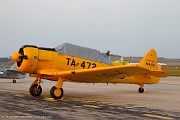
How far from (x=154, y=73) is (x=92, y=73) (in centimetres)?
314

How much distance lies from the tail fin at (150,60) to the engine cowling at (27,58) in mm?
4574

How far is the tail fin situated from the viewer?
446 inches

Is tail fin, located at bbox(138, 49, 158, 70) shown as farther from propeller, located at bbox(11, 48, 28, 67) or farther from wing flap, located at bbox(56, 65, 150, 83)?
propeller, located at bbox(11, 48, 28, 67)

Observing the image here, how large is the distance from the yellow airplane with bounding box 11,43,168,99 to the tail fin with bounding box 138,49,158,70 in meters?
1.78

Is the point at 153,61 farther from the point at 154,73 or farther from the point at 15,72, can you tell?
the point at 15,72

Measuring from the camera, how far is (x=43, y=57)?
891cm

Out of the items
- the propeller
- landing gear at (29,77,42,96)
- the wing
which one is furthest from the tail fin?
the propeller

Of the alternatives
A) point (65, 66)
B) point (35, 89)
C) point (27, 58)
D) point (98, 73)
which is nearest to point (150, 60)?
point (98, 73)

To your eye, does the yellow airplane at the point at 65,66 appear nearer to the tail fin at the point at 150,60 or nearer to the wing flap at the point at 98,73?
the wing flap at the point at 98,73

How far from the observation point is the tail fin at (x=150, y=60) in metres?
11.3

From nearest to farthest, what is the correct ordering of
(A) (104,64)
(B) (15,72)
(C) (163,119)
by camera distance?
(C) (163,119) → (A) (104,64) → (B) (15,72)

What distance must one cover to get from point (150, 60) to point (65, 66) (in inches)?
162

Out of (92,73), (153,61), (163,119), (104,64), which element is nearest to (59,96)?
(92,73)

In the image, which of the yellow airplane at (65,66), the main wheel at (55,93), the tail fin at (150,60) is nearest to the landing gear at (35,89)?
the yellow airplane at (65,66)
